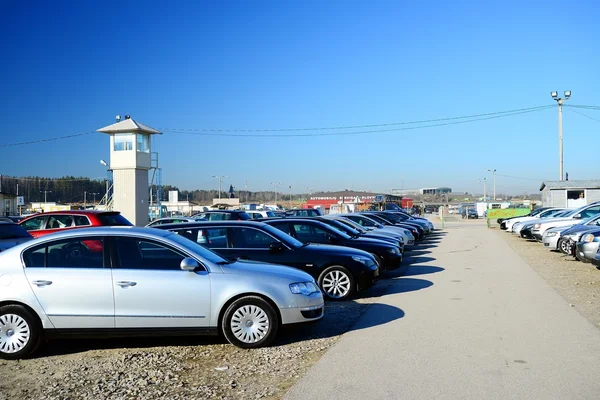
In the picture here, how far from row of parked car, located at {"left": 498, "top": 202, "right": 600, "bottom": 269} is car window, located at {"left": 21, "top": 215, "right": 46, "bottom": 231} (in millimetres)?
14512

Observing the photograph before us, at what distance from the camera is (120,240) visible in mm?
7465

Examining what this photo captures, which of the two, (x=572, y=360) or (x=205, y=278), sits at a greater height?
(x=205, y=278)

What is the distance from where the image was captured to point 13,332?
7.10 meters

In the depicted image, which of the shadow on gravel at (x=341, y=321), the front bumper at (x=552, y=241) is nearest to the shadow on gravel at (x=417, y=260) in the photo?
the front bumper at (x=552, y=241)

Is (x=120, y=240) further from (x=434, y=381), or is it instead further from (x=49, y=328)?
(x=434, y=381)

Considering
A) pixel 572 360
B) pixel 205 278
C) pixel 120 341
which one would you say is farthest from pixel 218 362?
pixel 572 360

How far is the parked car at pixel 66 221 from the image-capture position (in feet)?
54.6

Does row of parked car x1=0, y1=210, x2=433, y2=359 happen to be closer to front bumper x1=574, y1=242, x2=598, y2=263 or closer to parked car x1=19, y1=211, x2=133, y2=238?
parked car x1=19, y1=211, x2=133, y2=238

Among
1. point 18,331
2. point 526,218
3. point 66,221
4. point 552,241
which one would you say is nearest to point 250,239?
point 18,331

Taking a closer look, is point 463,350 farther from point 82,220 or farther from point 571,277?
point 82,220

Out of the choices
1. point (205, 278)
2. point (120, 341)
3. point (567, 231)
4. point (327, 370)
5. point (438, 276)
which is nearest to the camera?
point (327, 370)

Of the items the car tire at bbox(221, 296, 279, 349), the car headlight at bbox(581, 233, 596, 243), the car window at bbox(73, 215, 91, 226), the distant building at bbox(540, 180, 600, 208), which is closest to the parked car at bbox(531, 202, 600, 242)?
the car headlight at bbox(581, 233, 596, 243)

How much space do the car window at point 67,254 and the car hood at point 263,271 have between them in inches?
60.4

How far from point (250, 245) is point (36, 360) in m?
4.51
